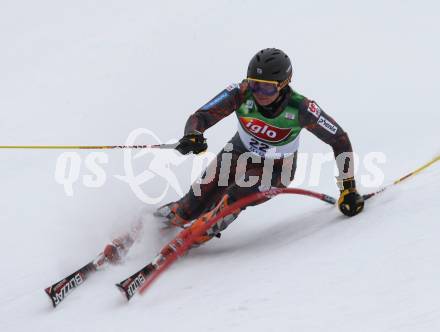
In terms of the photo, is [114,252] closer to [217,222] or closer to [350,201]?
[217,222]

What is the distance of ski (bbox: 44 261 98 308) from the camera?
164 inches

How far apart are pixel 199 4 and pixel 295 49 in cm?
329

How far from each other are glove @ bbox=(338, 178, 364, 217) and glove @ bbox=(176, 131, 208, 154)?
46.6 inches

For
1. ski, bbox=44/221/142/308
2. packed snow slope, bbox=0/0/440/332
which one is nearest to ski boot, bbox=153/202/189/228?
packed snow slope, bbox=0/0/440/332

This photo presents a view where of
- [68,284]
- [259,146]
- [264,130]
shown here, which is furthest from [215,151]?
[68,284]

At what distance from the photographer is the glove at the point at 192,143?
4430 millimetres

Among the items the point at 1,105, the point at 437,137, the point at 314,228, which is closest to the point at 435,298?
the point at 314,228

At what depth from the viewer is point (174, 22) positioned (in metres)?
12.3

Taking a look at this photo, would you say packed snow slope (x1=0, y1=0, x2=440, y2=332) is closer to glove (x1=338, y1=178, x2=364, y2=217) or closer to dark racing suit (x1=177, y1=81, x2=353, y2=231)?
glove (x1=338, y1=178, x2=364, y2=217)

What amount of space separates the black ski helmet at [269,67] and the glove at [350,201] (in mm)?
1009

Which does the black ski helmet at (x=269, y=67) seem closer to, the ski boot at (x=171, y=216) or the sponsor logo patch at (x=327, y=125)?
the sponsor logo patch at (x=327, y=125)

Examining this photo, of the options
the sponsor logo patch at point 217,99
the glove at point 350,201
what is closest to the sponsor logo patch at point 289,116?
the sponsor logo patch at point 217,99

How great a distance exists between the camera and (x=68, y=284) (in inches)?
172

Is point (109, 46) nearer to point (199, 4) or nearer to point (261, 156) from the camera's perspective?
point (199, 4)
